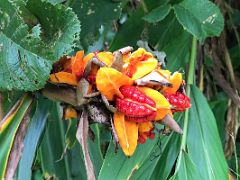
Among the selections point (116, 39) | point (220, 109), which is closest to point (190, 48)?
point (116, 39)

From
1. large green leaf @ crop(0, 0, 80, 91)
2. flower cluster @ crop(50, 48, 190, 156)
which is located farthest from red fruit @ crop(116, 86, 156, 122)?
large green leaf @ crop(0, 0, 80, 91)

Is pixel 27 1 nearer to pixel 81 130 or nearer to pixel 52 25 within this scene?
pixel 52 25

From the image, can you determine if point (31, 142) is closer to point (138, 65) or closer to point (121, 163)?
point (121, 163)

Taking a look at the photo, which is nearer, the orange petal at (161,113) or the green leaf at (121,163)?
the orange petal at (161,113)

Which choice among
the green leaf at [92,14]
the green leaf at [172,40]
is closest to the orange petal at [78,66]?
the green leaf at [92,14]

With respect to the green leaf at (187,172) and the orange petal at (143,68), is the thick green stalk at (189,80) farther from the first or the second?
the orange petal at (143,68)

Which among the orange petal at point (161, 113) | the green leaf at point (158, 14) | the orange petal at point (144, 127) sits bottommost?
the orange petal at point (144, 127)
